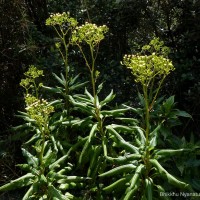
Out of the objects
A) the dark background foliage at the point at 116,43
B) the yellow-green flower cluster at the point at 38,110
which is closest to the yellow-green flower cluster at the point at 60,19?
the yellow-green flower cluster at the point at 38,110

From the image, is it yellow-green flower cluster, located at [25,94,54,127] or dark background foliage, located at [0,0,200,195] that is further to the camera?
dark background foliage, located at [0,0,200,195]


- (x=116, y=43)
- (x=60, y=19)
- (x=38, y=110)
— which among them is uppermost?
(x=116, y=43)

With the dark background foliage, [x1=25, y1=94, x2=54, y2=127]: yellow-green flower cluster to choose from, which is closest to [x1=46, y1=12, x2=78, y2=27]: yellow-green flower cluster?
[x1=25, y1=94, x2=54, y2=127]: yellow-green flower cluster

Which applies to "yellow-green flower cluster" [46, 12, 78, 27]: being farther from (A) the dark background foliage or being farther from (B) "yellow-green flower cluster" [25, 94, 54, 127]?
(A) the dark background foliage

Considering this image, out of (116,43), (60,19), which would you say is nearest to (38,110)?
(60,19)

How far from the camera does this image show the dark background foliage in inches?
204

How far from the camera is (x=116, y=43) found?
20.5 feet

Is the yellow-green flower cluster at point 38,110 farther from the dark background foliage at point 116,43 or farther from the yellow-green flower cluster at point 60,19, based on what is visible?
the dark background foliage at point 116,43

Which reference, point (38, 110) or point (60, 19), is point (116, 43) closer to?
point (60, 19)

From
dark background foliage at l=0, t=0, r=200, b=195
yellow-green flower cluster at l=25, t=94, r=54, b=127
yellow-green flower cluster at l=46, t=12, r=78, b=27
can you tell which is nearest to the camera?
yellow-green flower cluster at l=25, t=94, r=54, b=127

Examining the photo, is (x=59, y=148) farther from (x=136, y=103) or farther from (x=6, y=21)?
(x=6, y=21)

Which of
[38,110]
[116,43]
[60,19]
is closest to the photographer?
[38,110]

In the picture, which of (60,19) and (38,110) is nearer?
(38,110)

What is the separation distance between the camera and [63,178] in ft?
11.9
